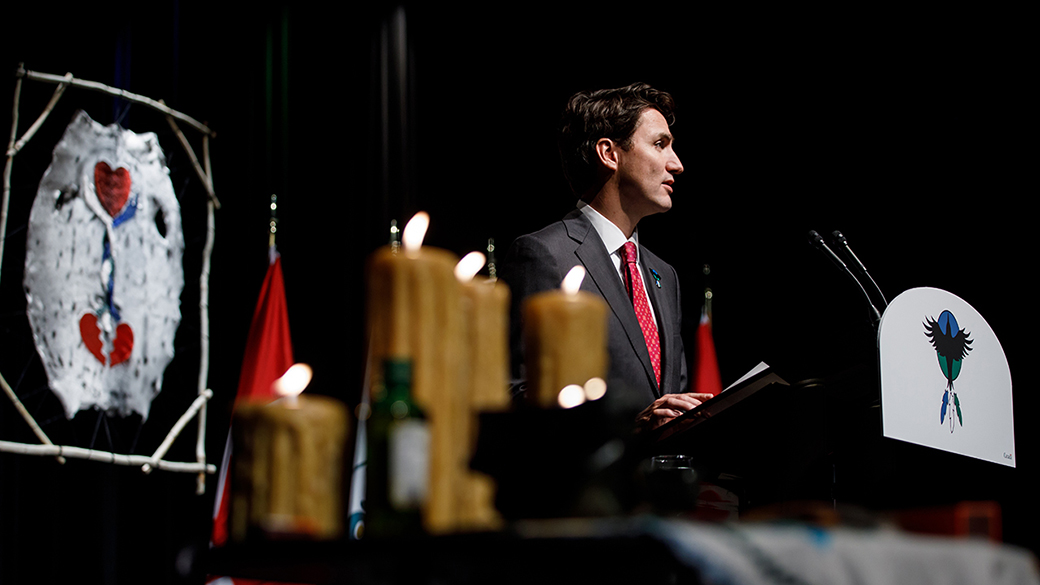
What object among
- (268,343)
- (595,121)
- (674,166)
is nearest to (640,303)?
(674,166)

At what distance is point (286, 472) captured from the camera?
106 centimetres

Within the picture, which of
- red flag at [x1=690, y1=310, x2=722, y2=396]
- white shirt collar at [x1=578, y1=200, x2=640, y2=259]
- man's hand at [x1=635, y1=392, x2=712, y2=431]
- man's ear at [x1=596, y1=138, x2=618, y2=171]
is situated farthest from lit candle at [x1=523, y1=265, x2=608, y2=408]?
red flag at [x1=690, y1=310, x2=722, y2=396]

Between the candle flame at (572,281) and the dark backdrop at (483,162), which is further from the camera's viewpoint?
the dark backdrop at (483,162)

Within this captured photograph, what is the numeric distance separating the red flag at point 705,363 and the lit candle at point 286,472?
422 centimetres

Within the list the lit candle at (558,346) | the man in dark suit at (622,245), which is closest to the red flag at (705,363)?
the man in dark suit at (622,245)

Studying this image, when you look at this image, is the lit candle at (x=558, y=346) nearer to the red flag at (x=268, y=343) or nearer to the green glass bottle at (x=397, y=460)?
the green glass bottle at (x=397, y=460)

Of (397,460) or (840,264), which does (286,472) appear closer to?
(397,460)

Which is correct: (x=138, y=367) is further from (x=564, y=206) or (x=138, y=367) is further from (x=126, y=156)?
(x=564, y=206)

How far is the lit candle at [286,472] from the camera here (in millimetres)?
1044

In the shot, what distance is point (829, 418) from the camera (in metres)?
2.21

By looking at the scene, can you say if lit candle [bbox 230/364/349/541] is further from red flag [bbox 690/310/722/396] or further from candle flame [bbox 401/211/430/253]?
red flag [bbox 690/310/722/396]

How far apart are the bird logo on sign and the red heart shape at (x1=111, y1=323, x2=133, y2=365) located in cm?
267

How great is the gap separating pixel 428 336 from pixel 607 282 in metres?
1.74

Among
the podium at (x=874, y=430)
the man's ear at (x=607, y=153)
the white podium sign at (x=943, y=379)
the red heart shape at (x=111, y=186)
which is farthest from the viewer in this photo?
the red heart shape at (x=111, y=186)
